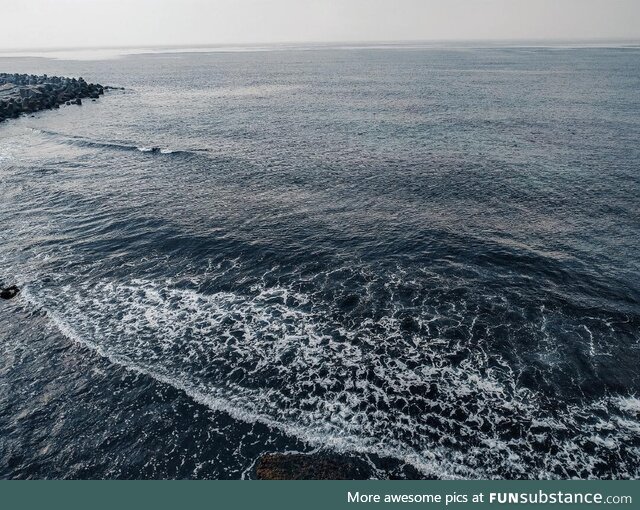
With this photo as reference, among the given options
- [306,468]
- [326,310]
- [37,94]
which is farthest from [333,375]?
[37,94]

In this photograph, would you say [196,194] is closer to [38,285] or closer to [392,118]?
[38,285]

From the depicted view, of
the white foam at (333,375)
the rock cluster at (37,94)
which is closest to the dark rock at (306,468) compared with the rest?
the white foam at (333,375)

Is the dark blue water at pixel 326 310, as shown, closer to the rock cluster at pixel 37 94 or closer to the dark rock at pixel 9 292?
the dark rock at pixel 9 292

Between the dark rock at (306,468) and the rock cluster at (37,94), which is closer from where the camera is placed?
the dark rock at (306,468)

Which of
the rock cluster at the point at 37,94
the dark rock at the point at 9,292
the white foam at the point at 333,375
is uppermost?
the rock cluster at the point at 37,94

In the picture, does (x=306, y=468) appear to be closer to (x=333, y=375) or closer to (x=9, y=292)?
(x=333, y=375)

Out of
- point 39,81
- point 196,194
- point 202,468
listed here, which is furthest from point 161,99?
point 202,468
